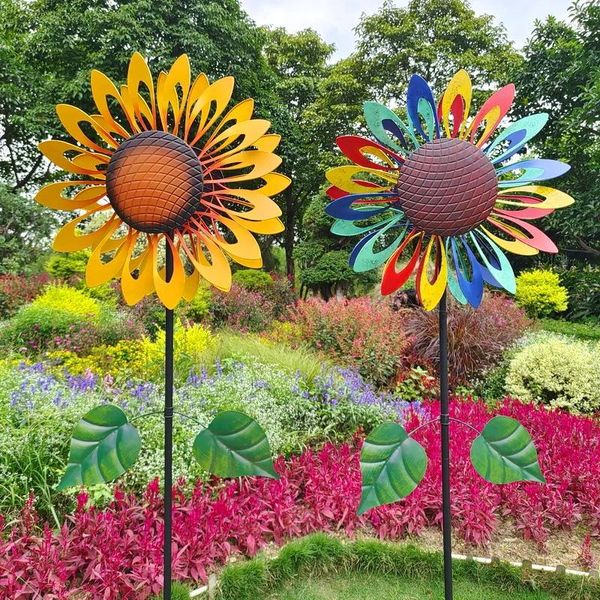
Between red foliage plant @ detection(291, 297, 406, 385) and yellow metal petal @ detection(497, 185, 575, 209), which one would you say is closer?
yellow metal petal @ detection(497, 185, 575, 209)

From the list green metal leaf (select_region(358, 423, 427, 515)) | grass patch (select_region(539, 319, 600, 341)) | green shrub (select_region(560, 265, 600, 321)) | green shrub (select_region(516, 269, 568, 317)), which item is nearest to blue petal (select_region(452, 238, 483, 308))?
green metal leaf (select_region(358, 423, 427, 515))

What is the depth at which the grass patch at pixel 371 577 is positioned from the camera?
2.20 metres

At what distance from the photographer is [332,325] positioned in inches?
245

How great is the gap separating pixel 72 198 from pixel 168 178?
1.11ft

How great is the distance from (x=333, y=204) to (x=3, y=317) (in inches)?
340

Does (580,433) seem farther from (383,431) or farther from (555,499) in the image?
(383,431)

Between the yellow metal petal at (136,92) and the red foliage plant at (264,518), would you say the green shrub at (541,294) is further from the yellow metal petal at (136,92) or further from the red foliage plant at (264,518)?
the yellow metal petal at (136,92)

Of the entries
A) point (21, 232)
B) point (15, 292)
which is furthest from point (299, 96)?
point (15, 292)

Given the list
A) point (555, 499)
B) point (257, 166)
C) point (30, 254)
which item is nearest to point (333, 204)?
point (257, 166)

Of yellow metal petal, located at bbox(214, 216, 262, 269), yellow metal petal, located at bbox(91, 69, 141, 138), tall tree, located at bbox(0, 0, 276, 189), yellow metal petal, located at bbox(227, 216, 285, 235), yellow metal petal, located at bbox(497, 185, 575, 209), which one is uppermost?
tall tree, located at bbox(0, 0, 276, 189)

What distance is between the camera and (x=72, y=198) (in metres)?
1.38

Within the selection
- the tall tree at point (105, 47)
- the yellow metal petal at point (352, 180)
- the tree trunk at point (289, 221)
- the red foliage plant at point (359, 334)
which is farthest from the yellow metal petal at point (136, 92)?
the tree trunk at point (289, 221)

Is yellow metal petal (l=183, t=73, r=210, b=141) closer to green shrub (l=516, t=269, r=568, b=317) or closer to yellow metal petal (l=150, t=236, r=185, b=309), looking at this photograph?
yellow metal petal (l=150, t=236, r=185, b=309)

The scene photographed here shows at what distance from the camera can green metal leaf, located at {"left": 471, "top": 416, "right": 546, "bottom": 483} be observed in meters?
1.43
